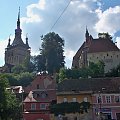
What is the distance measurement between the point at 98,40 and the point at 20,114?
40.4 m

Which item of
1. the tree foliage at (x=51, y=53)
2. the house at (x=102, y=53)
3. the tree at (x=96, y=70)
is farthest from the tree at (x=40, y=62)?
the tree at (x=96, y=70)

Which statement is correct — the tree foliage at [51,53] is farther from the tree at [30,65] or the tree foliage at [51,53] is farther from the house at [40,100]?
the house at [40,100]

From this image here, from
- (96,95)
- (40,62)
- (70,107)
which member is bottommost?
(70,107)

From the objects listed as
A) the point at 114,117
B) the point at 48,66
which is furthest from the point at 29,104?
the point at 48,66

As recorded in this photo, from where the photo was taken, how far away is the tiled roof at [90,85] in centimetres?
5597

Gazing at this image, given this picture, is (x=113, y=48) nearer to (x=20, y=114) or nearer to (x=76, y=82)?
(x=76, y=82)

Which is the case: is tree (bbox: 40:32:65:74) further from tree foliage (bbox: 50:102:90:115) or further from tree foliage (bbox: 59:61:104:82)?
tree foliage (bbox: 50:102:90:115)

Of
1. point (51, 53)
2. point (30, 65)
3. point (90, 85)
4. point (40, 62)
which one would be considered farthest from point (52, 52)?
point (90, 85)

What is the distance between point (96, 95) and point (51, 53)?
34217mm

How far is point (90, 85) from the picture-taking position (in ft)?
188

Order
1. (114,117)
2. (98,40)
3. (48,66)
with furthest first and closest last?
(98,40) < (48,66) < (114,117)

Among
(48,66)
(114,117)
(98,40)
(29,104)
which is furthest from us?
(98,40)

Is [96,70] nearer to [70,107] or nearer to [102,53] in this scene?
[102,53]

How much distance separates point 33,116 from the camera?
182 ft
